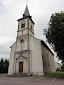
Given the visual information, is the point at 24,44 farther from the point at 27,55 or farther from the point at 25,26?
the point at 25,26

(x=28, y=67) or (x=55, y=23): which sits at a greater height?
(x=55, y=23)

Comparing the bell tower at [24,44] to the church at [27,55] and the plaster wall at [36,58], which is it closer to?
the church at [27,55]

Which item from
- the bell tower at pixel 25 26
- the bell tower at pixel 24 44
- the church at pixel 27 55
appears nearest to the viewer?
the church at pixel 27 55

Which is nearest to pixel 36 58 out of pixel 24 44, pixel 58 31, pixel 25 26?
pixel 24 44

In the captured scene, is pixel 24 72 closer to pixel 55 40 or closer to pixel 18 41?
pixel 18 41

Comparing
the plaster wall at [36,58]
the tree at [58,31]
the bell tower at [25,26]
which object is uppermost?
the bell tower at [25,26]

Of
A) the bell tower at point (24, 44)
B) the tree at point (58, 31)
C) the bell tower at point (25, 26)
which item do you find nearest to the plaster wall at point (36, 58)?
the bell tower at point (24, 44)

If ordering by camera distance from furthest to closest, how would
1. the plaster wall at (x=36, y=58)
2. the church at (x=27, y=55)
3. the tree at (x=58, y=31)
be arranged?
the church at (x=27, y=55) → the plaster wall at (x=36, y=58) → the tree at (x=58, y=31)

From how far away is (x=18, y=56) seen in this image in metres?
18.8

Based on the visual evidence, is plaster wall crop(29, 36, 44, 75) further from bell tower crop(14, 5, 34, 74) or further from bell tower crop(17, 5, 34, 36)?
bell tower crop(17, 5, 34, 36)

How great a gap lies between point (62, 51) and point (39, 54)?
603cm

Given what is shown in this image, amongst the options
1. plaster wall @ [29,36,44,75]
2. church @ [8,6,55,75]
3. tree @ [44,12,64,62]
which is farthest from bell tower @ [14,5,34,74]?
tree @ [44,12,64,62]

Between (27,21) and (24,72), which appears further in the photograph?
(27,21)

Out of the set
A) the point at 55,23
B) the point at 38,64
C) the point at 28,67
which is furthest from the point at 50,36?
the point at 28,67
